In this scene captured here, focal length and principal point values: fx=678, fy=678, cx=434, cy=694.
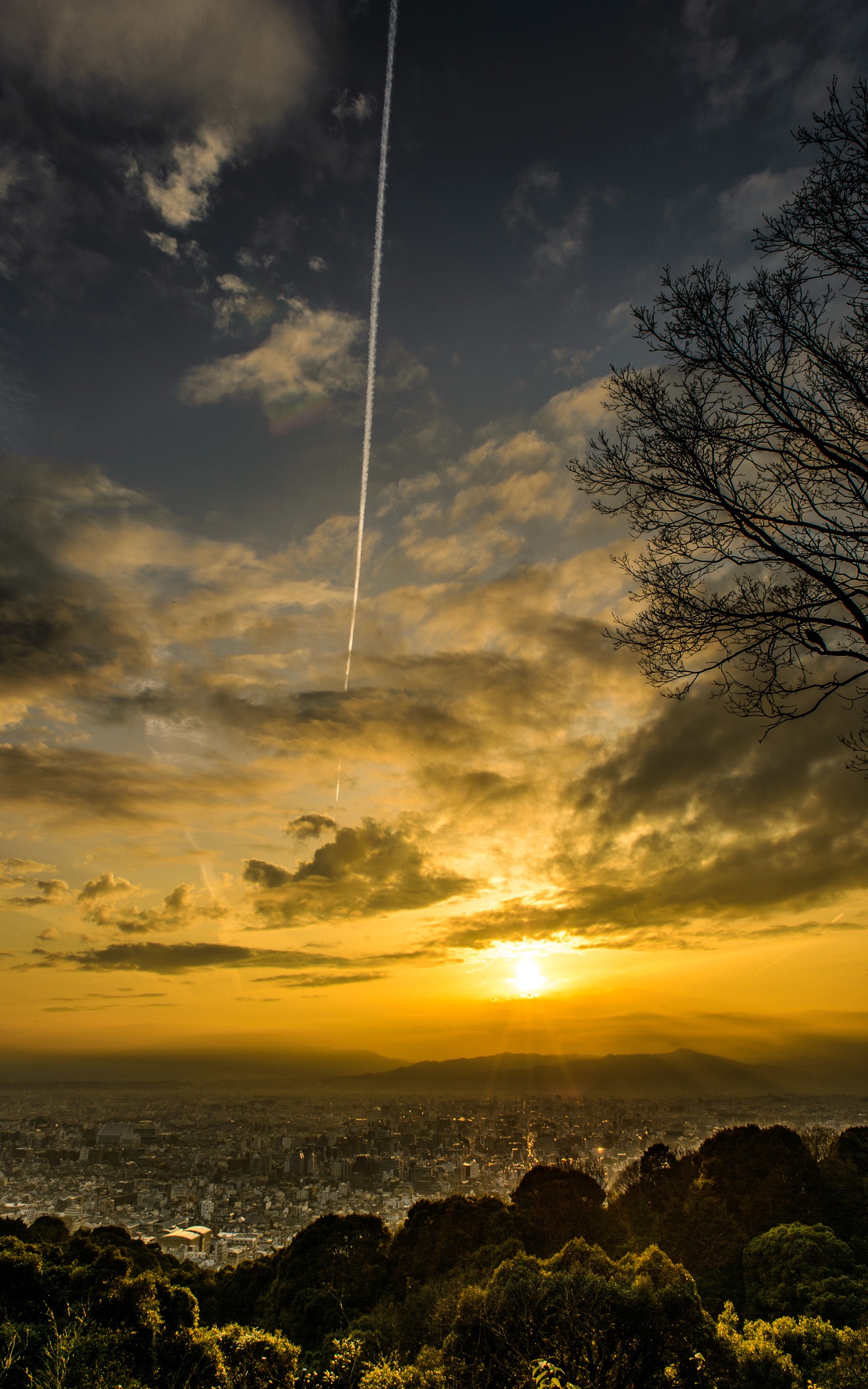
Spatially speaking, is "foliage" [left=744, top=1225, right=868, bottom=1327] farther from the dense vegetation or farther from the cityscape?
the cityscape

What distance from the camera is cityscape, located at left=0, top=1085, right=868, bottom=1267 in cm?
2995

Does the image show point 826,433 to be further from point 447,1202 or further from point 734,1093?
point 734,1093

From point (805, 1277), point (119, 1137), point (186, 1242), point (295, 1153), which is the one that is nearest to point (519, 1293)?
point (805, 1277)

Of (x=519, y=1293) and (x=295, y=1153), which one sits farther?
(x=295, y=1153)

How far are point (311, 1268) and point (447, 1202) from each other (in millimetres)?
4301

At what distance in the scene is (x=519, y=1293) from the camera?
11172mm

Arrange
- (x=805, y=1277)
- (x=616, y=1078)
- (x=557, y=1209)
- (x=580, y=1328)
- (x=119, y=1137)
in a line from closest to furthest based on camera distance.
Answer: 1. (x=580, y=1328)
2. (x=805, y=1277)
3. (x=557, y=1209)
4. (x=119, y=1137)
5. (x=616, y=1078)

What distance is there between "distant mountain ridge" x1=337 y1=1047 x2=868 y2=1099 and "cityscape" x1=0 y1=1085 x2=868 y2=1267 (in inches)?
340

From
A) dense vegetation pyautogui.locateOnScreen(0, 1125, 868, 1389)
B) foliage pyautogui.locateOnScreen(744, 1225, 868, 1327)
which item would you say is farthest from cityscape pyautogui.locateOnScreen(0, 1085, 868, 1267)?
foliage pyautogui.locateOnScreen(744, 1225, 868, 1327)

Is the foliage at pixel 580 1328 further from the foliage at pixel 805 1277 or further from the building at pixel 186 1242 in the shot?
the building at pixel 186 1242

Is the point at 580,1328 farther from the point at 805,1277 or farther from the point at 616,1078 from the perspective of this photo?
the point at 616,1078

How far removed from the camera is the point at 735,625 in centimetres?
480

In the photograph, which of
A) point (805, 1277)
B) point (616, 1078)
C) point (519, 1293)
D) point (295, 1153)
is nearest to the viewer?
point (519, 1293)

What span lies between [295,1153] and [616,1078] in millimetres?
55917
